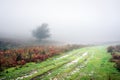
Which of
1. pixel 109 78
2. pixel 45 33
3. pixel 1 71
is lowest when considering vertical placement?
pixel 109 78

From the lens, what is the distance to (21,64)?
2386 cm

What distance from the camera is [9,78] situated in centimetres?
1584

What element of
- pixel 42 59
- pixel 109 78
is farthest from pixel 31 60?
pixel 109 78

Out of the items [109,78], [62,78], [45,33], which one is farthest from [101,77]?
[45,33]

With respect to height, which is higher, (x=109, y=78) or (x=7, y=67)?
(x=7, y=67)

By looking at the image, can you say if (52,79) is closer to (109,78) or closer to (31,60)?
(109,78)

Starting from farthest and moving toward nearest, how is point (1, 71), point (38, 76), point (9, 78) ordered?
point (1, 71)
point (38, 76)
point (9, 78)

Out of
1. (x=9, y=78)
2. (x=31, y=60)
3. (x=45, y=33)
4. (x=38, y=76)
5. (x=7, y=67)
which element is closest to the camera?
(x=9, y=78)

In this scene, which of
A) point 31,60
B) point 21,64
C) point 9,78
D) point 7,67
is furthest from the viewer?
point 31,60

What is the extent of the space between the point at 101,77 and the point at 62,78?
17.2 ft

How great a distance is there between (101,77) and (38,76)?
8157 millimetres

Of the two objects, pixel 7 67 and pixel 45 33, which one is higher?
pixel 45 33

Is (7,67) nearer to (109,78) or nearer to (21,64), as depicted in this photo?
(21,64)

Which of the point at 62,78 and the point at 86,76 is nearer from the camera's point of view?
the point at 62,78
